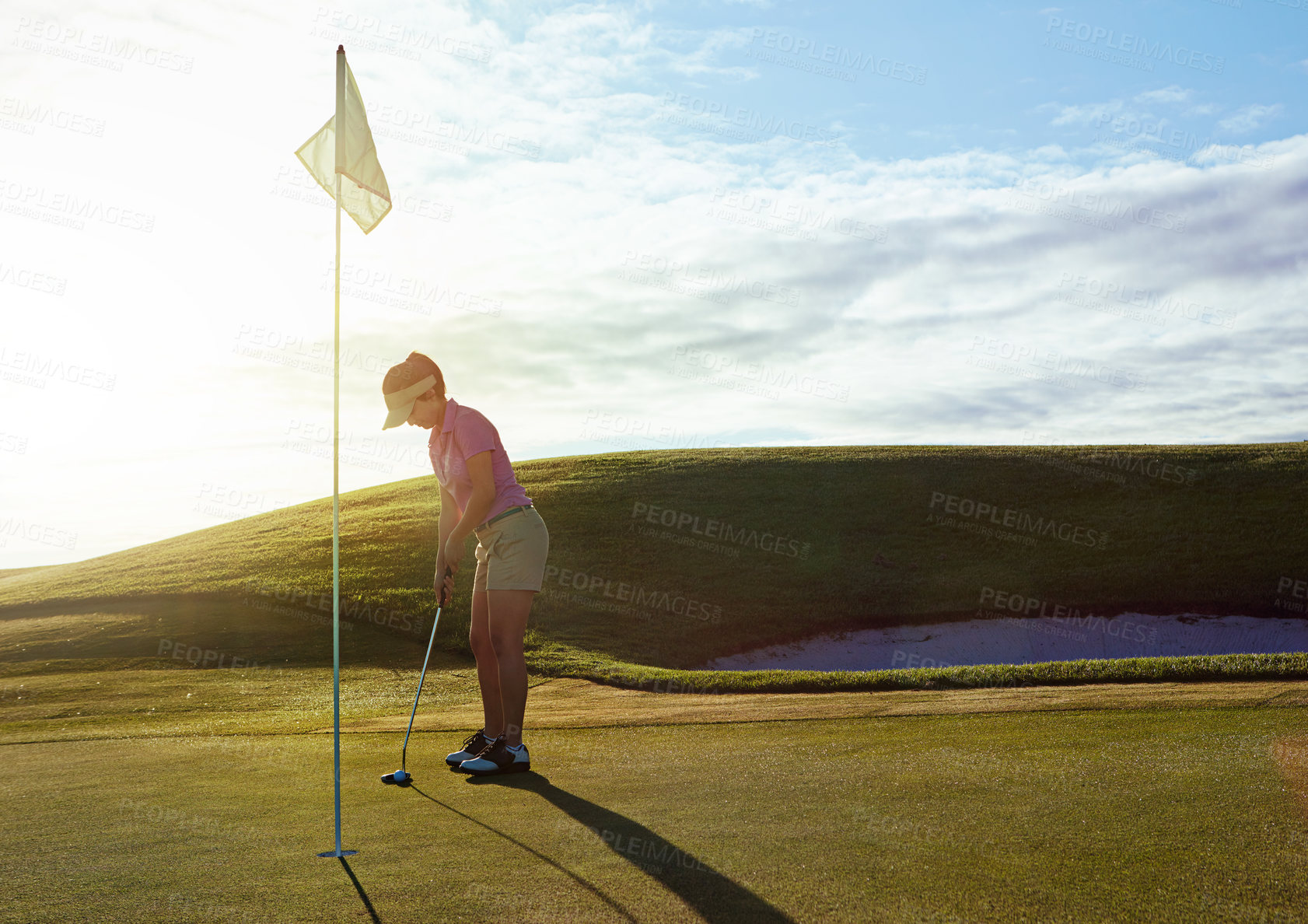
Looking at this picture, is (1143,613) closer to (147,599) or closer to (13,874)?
(13,874)

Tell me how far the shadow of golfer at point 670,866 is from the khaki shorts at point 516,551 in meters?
1.42

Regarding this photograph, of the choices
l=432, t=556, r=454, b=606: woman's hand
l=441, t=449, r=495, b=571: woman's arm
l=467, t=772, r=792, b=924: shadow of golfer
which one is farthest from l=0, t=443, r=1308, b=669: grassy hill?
l=467, t=772, r=792, b=924: shadow of golfer

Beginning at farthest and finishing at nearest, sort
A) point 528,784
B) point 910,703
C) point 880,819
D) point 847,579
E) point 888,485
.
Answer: point 888,485
point 847,579
point 910,703
point 528,784
point 880,819

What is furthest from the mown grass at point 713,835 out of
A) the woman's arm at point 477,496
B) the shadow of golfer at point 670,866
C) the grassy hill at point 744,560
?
the grassy hill at point 744,560

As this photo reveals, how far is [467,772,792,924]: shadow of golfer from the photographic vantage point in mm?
3232

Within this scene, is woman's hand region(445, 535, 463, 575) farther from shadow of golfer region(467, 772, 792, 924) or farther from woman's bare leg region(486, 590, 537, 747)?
shadow of golfer region(467, 772, 792, 924)

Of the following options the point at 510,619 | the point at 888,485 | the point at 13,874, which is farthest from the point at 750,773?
the point at 888,485

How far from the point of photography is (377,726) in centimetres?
936

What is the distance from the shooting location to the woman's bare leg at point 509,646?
5750 millimetres

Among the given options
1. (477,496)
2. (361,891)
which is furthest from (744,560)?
(361,891)

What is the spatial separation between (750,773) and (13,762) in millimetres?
5889

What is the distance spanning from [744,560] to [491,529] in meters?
19.7

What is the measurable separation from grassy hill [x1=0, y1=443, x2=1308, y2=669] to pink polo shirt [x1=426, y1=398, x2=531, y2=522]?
12.1 meters

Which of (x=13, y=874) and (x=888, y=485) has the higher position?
(x=888, y=485)
